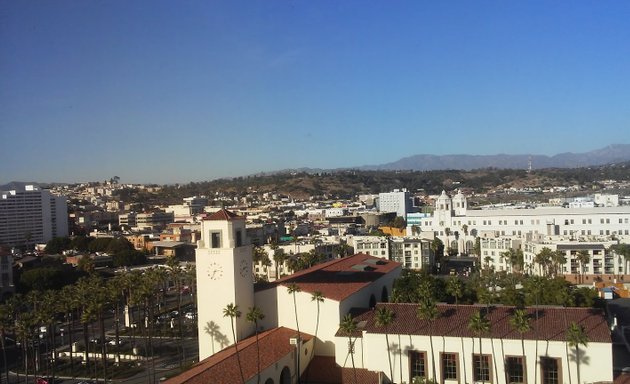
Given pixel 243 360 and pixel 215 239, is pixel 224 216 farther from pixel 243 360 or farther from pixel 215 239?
pixel 243 360

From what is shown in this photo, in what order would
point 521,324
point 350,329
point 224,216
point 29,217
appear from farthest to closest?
1. point 29,217
2. point 224,216
3. point 350,329
4. point 521,324

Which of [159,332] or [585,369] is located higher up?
[585,369]

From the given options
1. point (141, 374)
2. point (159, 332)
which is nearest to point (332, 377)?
point (141, 374)

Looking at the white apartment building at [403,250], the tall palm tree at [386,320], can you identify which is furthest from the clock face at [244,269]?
the white apartment building at [403,250]

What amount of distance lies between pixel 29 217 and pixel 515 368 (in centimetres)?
11620

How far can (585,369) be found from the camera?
80.4ft

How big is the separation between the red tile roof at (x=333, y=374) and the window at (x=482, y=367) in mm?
4197

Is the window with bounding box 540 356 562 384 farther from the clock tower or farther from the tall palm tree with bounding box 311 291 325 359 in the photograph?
the clock tower

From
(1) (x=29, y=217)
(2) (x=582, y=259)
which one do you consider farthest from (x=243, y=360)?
(1) (x=29, y=217)

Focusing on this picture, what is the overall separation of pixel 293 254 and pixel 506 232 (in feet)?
118

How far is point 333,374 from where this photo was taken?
27.6 meters

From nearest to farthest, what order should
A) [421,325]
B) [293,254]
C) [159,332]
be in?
[421,325]
[159,332]
[293,254]

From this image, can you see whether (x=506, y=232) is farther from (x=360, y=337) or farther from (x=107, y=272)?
(x=360, y=337)

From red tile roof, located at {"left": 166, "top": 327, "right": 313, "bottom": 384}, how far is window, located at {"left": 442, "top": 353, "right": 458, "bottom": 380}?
643 centimetres
